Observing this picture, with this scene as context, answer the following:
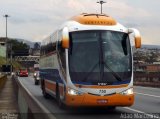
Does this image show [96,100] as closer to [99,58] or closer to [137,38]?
[99,58]

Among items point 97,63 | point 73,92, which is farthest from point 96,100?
point 97,63

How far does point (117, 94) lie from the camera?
16.0 meters

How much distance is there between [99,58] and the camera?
16.3 m

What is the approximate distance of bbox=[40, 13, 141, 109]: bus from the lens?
16.0m

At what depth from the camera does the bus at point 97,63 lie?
16.0 meters

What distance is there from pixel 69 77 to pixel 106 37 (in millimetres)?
1920

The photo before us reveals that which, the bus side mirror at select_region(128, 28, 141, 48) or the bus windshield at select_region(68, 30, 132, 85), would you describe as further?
the bus side mirror at select_region(128, 28, 141, 48)

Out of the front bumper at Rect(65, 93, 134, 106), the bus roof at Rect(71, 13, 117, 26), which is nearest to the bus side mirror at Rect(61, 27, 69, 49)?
the bus roof at Rect(71, 13, 117, 26)

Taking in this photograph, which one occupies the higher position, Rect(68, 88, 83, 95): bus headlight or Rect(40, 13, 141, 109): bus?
Rect(40, 13, 141, 109): bus

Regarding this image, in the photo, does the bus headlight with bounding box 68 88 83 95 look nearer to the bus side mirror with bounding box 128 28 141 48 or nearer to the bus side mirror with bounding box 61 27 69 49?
the bus side mirror with bounding box 61 27 69 49

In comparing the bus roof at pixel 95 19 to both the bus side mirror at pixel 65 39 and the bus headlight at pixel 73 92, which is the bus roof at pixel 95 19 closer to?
the bus side mirror at pixel 65 39

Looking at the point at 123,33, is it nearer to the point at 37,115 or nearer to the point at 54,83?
the point at 54,83

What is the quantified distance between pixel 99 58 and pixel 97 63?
19 cm

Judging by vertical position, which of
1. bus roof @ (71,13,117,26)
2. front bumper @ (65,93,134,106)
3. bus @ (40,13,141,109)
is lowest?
front bumper @ (65,93,134,106)
